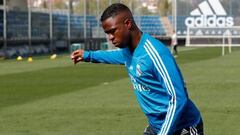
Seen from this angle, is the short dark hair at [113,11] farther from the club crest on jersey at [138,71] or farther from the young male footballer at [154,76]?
the club crest on jersey at [138,71]

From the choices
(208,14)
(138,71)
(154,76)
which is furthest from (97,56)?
(208,14)

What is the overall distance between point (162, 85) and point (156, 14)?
8631 centimetres

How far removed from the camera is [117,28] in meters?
4.81

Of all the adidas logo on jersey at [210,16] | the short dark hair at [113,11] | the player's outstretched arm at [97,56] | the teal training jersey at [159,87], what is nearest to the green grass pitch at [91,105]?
the player's outstretched arm at [97,56]

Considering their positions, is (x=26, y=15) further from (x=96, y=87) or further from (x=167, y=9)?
(x=167, y=9)

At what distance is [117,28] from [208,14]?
251ft

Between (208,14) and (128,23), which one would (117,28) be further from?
(208,14)

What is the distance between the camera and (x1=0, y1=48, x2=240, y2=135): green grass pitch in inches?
496

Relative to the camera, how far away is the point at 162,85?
15.9 ft

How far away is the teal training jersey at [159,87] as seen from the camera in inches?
187

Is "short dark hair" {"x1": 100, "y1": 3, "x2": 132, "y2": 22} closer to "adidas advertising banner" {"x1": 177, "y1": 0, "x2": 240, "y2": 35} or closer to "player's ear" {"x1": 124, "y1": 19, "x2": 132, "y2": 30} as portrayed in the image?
"player's ear" {"x1": 124, "y1": 19, "x2": 132, "y2": 30}

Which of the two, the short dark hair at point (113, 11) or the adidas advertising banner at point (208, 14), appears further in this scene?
the adidas advertising banner at point (208, 14)

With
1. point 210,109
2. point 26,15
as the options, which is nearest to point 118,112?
point 210,109

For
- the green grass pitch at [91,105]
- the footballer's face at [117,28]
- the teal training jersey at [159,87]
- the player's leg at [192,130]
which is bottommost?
the green grass pitch at [91,105]
